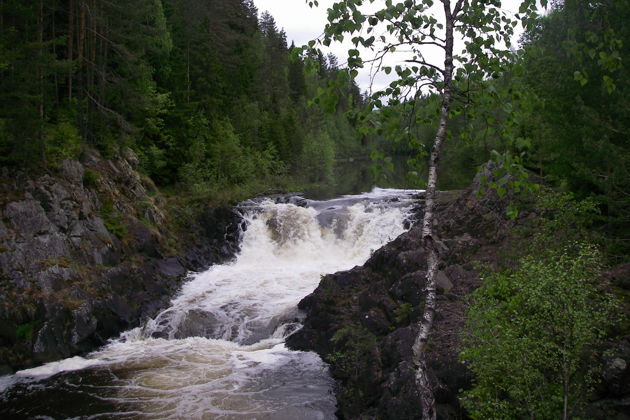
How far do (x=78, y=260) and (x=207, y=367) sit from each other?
20.2 feet

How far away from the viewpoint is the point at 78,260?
15062mm

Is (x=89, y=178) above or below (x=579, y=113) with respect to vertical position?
below

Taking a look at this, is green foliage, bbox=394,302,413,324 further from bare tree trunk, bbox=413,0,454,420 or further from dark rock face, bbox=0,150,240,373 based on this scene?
dark rock face, bbox=0,150,240,373

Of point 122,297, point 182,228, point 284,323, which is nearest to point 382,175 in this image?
point 284,323

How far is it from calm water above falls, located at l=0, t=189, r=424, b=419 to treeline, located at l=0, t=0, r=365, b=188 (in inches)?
283

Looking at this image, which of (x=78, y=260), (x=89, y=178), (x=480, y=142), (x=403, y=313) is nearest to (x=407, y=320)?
(x=403, y=313)

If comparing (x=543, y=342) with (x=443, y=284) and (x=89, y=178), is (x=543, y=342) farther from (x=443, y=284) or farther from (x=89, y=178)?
(x=89, y=178)

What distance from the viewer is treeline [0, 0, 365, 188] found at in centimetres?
1445

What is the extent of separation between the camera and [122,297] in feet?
51.1

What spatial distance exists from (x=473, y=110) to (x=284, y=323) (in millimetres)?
11344

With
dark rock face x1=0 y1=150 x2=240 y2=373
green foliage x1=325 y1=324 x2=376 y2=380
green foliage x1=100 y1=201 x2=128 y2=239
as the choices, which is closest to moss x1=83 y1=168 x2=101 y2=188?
dark rock face x1=0 y1=150 x2=240 y2=373

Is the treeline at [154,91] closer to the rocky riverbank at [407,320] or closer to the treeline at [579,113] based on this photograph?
the treeline at [579,113]

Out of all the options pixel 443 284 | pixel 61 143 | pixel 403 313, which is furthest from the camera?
pixel 61 143

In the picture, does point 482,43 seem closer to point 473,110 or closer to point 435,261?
point 473,110
